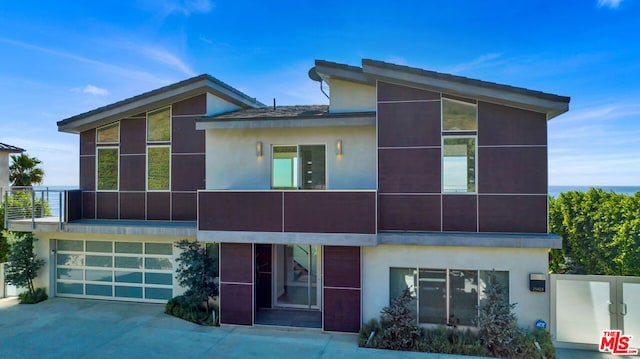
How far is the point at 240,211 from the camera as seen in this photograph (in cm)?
1027

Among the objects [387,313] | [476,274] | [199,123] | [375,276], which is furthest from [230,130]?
[476,274]

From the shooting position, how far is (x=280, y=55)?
19.5 metres

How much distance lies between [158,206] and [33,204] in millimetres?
4293

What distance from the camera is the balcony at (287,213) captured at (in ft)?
31.5

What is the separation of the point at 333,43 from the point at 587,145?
24280mm

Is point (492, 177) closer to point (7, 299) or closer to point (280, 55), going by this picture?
point (280, 55)

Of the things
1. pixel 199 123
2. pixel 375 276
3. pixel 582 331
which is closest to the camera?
pixel 582 331

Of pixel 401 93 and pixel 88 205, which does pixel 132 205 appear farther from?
pixel 401 93

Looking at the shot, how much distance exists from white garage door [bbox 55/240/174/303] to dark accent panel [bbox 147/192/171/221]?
3.13ft

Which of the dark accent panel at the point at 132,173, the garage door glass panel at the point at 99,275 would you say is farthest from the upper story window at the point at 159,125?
the garage door glass panel at the point at 99,275

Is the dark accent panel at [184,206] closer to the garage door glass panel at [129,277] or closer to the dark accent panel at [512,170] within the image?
the garage door glass panel at [129,277]

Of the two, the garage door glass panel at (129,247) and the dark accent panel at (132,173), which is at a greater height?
the dark accent panel at (132,173)

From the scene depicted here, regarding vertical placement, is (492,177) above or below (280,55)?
below

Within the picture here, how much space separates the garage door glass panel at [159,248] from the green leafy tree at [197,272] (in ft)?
3.77
